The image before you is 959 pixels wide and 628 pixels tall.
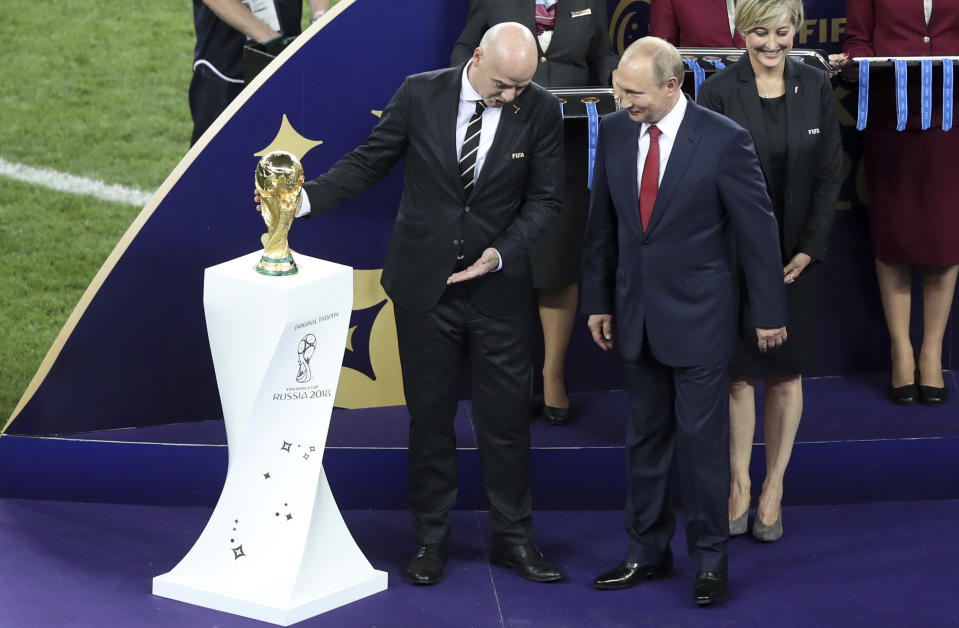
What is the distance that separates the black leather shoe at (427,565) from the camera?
5.19 m

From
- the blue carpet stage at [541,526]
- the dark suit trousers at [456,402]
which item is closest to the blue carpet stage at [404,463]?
the blue carpet stage at [541,526]

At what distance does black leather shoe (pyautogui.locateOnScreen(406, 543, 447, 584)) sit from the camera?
519 centimetres

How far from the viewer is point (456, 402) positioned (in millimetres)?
5254

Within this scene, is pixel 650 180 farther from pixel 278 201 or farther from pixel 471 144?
pixel 278 201

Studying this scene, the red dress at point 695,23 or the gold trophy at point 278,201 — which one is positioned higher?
the red dress at point 695,23

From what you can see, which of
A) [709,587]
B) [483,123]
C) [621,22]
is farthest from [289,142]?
[709,587]

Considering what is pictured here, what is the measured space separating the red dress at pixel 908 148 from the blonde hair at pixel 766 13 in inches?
31.1

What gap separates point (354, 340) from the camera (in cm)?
601

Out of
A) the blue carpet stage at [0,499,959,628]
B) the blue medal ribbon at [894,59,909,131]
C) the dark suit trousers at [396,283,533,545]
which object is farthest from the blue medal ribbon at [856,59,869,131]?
the dark suit trousers at [396,283,533,545]

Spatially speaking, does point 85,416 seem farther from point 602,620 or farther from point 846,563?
point 846,563

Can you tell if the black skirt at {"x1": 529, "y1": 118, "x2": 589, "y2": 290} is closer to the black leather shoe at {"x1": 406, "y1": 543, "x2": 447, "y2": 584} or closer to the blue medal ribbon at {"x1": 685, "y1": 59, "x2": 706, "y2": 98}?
the blue medal ribbon at {"x1": 685, "y1": 59, "x2": 706, "y2": 98}

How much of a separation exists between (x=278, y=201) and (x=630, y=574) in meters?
1.52

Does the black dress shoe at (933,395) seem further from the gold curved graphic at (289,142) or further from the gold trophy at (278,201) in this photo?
the gold trophy at (278,201)

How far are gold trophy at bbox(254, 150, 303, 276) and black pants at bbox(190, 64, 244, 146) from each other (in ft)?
6.25
